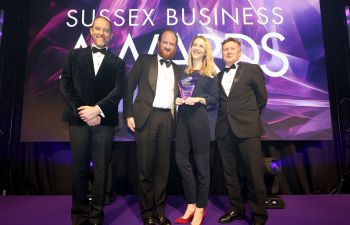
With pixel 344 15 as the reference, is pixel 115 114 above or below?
below

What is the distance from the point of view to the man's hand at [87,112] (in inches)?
92.0

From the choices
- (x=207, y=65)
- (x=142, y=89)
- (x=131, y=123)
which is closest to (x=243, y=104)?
(x=207, y=65)

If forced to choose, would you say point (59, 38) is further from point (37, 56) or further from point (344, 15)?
point (344, 15)

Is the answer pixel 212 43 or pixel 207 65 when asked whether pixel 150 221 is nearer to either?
pixel 207 65

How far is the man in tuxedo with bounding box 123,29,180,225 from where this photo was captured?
101 inches

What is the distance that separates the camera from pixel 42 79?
382 cm

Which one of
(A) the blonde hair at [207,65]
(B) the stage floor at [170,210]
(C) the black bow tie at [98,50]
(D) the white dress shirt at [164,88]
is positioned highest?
(C) the black bow tie at [98,50]

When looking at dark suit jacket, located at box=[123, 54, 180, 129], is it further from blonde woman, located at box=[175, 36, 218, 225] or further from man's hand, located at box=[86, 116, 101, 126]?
man's hand, located at box=[86, 116, 101, 126]

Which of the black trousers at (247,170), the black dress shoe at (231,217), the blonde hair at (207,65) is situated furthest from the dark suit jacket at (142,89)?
the black dress shoe at (231,217)

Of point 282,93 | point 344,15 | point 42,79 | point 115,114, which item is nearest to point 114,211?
point 115,114

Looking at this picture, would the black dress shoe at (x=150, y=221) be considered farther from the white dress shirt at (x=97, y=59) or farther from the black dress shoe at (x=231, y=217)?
the white dress shirt at (x=97, y=59)

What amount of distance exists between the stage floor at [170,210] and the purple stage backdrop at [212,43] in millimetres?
884

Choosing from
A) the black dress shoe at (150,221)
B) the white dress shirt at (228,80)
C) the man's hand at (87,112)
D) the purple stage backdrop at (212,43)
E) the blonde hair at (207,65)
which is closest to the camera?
the man's hand at (87,112)

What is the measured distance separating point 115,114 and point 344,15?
4186 mm
